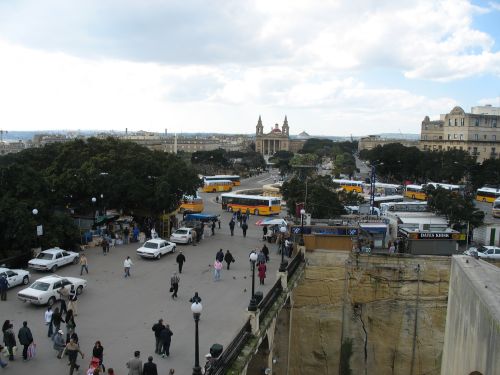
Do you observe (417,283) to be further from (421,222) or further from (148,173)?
(148,173)

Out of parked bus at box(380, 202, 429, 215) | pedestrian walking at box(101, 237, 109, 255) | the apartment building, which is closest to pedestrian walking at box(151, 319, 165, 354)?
pedestrian walking at box(101, 237, 109, 255)

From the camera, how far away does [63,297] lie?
1580cm

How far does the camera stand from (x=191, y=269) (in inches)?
854

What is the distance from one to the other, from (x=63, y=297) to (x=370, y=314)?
52.4 feet

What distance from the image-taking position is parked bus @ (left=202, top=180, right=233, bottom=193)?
195 ft

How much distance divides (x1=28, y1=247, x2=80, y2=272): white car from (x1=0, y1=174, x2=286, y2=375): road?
0.33 metres

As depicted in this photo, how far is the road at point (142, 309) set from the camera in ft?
42.7

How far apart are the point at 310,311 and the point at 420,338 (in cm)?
578

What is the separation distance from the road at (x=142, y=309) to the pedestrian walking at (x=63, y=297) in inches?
20.7

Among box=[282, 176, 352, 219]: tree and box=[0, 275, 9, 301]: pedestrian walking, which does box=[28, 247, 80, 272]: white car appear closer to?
box=[0, 275, 9, 301]: pedestrian walking

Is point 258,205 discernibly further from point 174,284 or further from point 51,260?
point 174,284

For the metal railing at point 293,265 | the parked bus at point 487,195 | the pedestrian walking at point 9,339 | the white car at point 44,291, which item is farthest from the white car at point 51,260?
the parked bus at point 487,195

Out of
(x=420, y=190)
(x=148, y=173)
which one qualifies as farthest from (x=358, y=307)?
(x=420, y=190)

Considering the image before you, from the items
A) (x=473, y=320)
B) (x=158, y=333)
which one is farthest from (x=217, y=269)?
(x=473, y=320)
